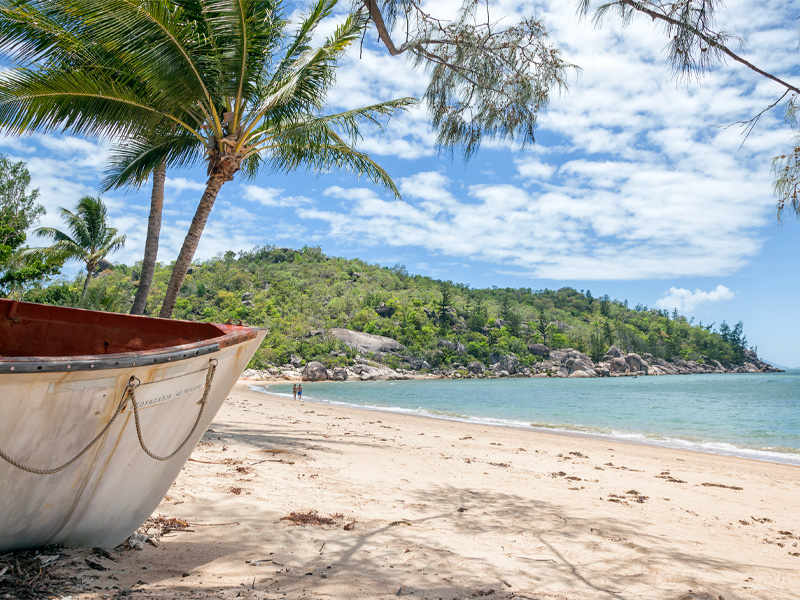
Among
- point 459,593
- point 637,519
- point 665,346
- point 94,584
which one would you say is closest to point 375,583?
point 459,593

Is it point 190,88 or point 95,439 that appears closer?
point 95,439

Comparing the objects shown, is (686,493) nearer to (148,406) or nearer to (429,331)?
(148,406)

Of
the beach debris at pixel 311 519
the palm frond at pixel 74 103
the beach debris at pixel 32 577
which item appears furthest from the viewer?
the palm frond at pixel 74 103

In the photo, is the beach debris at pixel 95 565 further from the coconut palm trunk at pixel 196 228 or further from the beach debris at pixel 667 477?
the beach debris at pixel 667 477

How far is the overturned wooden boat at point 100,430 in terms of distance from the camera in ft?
6.52

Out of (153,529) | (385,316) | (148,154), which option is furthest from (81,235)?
(385,316)

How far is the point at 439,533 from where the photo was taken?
383cm

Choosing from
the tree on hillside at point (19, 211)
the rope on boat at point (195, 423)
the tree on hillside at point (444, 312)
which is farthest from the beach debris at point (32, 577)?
the tree on hillside at point (444, 312)

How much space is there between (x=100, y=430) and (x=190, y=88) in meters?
6.36

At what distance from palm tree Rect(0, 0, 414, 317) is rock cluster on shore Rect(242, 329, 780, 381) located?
41.8 metres

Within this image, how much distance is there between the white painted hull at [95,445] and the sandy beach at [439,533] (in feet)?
0.82

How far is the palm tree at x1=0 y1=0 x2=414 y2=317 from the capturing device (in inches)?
257

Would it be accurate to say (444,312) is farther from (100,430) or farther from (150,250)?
(100,430)

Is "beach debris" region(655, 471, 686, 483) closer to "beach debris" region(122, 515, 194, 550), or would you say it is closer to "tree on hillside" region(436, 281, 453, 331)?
"beach debris" region(122, 515, 194, 550)
